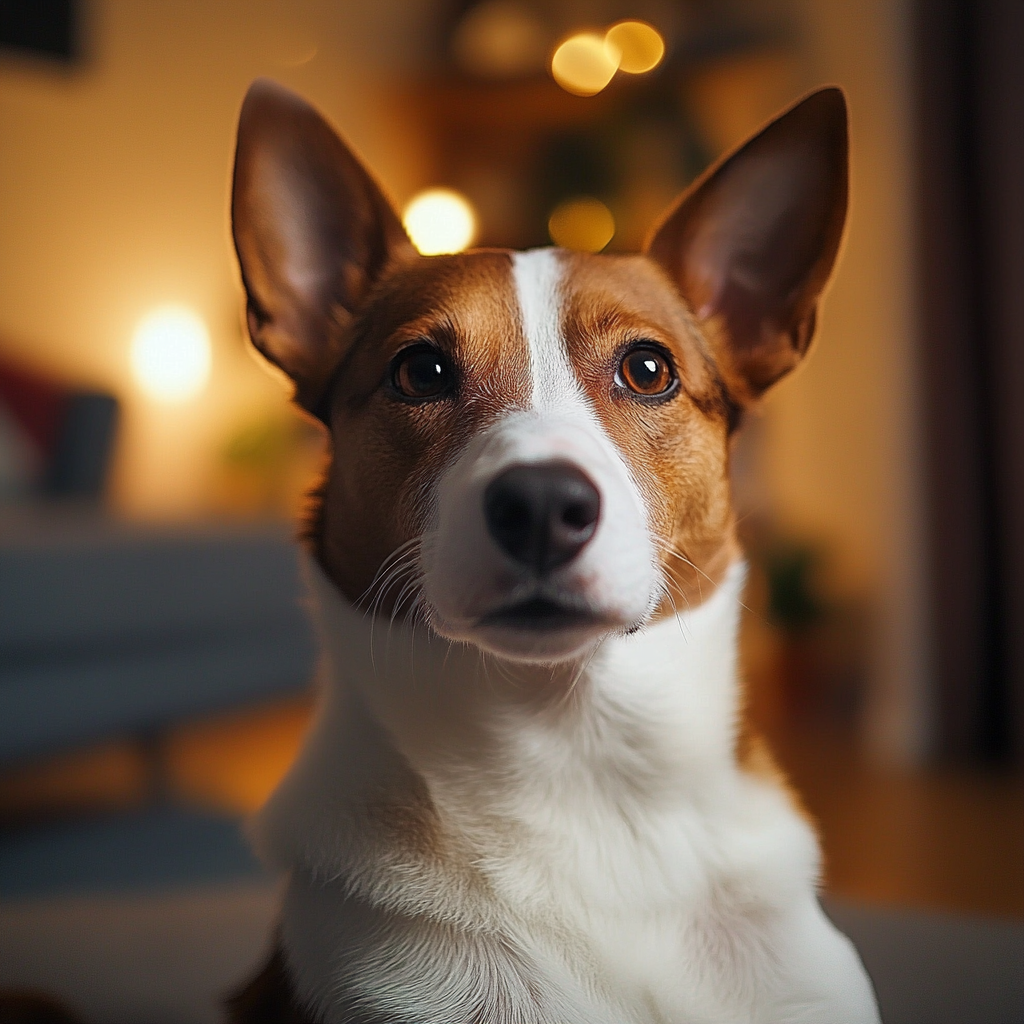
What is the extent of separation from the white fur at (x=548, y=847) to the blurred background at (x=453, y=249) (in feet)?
0.51

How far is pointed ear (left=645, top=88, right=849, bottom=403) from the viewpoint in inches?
36.0

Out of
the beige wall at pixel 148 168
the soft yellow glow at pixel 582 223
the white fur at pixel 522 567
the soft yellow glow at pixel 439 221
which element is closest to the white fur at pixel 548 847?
the white fur at pixel 522 567

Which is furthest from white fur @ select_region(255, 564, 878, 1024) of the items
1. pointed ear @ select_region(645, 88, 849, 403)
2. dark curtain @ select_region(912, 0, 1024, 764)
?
dark curtain @ select_region(912, 0, 1024, 764)

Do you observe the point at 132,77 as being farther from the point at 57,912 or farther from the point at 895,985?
the point at 895,985

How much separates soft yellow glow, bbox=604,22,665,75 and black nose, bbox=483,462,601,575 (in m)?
3.78

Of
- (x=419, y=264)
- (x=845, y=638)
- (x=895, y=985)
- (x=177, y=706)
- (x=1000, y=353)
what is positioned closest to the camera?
(x=895, y=985)

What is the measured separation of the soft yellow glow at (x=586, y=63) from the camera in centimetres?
394

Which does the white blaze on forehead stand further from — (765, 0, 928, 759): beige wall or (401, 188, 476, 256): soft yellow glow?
(765, 0, 928, 759): beige wall

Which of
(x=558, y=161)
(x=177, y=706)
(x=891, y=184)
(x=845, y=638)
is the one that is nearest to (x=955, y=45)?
(x=891, y=184)

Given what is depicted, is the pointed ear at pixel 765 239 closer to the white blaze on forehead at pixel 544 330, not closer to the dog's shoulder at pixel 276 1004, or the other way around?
the white blaze on forehead at pixel 544 330

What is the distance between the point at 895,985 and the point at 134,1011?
63 centimetres

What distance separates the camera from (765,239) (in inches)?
39.6

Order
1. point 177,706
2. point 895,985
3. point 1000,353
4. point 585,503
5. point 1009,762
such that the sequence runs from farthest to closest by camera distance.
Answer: point 1009,762, point 1000,353, point 177,706, point 895,985, point 585,503

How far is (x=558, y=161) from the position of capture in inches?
165
